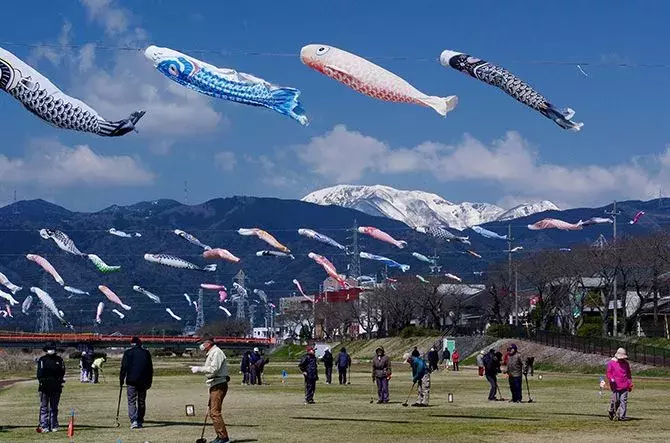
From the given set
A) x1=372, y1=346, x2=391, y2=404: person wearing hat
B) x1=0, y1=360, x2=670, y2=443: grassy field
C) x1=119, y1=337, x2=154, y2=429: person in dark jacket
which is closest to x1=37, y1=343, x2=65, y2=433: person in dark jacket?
x1=0, y1=360, x2=670, y2=443: grassy field

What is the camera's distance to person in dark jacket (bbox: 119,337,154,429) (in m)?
28.3

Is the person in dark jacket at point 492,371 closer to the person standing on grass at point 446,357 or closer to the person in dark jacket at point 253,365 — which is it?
the person in dark jacket at point 253,365

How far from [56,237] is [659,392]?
41209 millimetres

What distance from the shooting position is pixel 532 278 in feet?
414

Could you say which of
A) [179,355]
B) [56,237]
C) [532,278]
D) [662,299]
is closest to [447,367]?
[56,237]

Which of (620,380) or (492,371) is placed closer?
(620,380)

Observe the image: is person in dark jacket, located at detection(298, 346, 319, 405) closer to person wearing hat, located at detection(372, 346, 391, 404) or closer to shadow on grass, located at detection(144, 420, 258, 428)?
person wearing hat, located at detection(372, 346, 391, 404)

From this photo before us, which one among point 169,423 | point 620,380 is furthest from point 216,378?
point 620,380

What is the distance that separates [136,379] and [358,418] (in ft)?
19.9

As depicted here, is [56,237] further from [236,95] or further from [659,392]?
[236,95]

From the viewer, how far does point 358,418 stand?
3120cm

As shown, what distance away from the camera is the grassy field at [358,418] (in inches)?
1015

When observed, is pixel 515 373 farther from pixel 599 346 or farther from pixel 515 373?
pixel 599 346

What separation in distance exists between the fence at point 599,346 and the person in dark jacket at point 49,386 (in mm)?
49683
